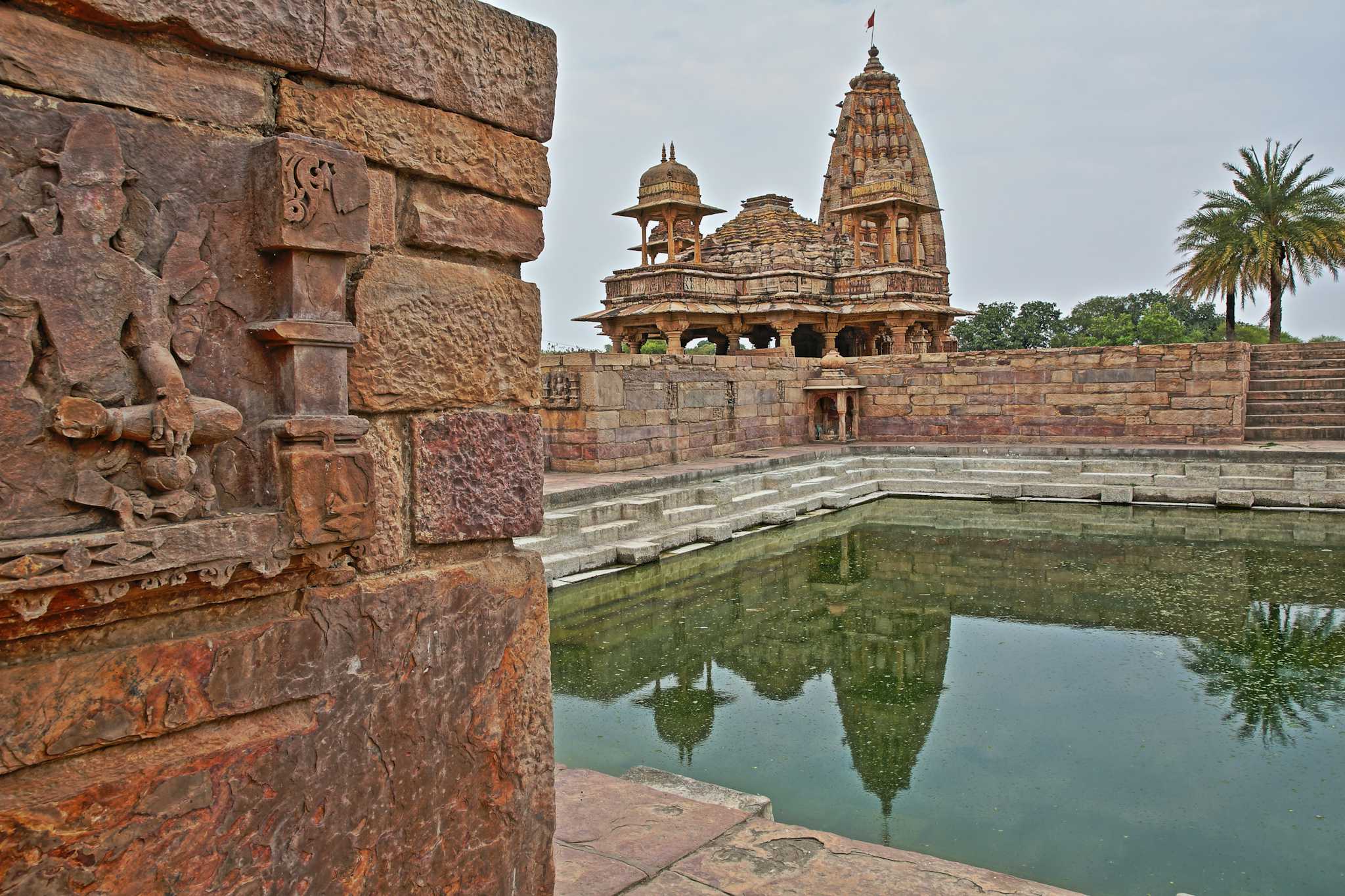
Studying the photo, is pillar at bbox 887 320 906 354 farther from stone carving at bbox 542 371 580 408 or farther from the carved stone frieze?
the carved stone frieze

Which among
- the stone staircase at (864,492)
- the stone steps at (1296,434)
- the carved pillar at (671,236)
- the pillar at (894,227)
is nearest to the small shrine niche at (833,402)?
the stone staircase at (864,492)

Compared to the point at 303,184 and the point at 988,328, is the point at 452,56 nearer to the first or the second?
the point at 303,184

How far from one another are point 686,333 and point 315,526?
24466 millimetres

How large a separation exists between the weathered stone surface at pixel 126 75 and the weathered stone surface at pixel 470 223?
316 millimetres

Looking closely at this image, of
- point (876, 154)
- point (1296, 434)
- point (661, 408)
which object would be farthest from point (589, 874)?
point (876, 154)

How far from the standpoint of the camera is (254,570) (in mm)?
1527

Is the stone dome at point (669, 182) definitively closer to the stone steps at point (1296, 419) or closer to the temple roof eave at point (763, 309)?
the temple roof eave at point (763, 309)

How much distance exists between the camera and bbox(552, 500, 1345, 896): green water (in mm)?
3512

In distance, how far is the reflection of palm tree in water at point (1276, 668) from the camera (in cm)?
472

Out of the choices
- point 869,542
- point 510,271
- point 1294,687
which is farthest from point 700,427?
point 510,271

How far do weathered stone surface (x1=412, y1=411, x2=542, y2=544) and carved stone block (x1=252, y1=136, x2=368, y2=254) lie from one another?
0.38m

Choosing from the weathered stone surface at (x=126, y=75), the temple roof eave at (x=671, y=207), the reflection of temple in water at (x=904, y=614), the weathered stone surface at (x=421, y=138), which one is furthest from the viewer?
the temple roof eave at (x=671, y=207)

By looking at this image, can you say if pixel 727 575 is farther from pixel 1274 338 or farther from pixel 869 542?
pixel 1274 338

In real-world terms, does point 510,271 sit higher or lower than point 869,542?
higher
